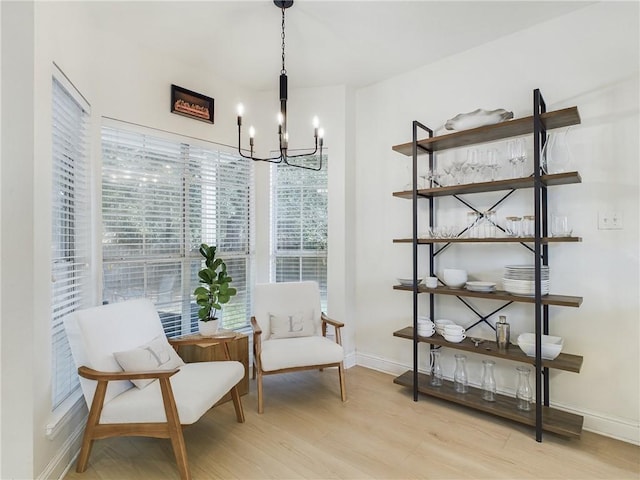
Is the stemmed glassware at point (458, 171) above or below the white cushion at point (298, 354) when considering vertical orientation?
above

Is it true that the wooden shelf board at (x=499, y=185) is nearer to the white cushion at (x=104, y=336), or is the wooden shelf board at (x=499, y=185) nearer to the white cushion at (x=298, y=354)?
the white cushion at (x=298, y=354)

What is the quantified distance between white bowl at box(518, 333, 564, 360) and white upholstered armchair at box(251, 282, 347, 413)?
1.26m

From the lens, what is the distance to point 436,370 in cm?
277

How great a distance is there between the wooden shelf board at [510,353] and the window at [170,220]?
1853 millimetres

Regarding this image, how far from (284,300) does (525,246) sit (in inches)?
77.6

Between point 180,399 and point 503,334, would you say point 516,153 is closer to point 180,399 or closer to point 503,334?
point 503,334

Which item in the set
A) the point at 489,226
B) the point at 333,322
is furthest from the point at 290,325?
the point at 489,226

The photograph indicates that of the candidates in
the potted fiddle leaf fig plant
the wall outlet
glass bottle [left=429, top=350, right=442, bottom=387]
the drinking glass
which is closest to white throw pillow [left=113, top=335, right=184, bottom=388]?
the potted fiddle leaf fig plant

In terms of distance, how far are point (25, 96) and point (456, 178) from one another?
8.78 feet

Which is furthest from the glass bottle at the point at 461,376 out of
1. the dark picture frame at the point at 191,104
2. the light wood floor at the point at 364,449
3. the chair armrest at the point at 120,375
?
the dark picture frame at the point at 191,104

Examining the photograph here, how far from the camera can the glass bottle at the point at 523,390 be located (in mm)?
2335

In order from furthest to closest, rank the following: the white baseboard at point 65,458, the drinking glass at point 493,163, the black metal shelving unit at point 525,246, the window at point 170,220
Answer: the window at point 170,220 → the drinking glass at point 493,163 → the black metal shelving unit at point 525,246 → the white baseboard at point 65,458

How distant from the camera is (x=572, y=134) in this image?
7.60ft

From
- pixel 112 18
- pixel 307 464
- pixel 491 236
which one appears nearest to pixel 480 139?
pixel 491 236
